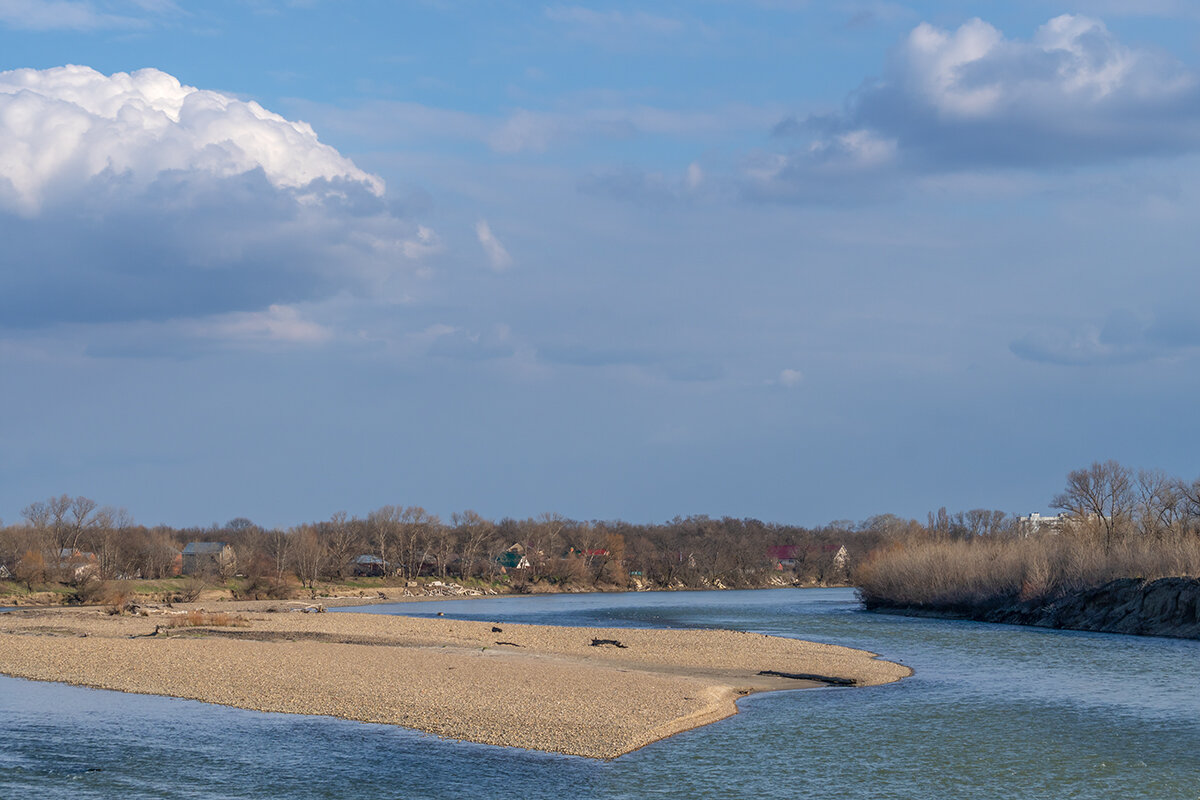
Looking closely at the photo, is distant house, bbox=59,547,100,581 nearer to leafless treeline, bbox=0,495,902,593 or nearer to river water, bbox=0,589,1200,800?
leafless treeline, bbox=0,495,902,593

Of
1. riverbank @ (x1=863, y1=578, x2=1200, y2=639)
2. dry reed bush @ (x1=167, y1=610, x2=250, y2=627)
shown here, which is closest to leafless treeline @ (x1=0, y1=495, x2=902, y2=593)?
dry reed bush @ (x1=167, y1=610, x2=250, y2=627)

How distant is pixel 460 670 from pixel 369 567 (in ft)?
341

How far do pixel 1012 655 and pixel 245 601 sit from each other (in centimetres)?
7145

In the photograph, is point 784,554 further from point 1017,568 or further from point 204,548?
point 1017,568

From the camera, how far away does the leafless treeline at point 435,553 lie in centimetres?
10681

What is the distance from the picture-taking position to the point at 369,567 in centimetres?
13662

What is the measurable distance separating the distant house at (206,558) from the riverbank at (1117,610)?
8416 centimetres

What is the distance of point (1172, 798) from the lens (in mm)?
20094

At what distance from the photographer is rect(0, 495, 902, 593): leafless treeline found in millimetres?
106812

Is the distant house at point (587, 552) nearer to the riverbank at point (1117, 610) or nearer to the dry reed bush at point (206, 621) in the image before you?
the riverbank at point (1117, 610)

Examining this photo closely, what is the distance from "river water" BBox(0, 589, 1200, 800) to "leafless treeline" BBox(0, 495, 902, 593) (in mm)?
75956

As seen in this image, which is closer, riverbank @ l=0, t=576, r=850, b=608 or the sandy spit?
the sandy spit

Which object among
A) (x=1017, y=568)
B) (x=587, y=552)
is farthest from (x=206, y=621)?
(x=587, y=552)

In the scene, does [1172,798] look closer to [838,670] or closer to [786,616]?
[838,670]
